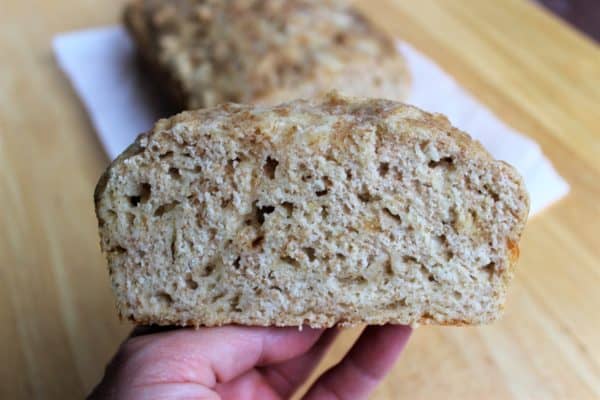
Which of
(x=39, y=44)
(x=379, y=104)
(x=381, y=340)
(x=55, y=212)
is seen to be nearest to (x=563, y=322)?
(x=381, y=340)

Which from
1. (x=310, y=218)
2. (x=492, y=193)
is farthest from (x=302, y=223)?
(x=492, y=193)

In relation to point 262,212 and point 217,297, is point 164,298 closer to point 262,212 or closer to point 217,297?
point 217,297

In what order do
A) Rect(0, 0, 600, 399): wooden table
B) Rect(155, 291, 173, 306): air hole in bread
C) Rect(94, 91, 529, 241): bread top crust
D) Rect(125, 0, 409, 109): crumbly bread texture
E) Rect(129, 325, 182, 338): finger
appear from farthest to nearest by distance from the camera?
Rect(125, 0, 409, 109): crumbly bread texture, Rect(0, 0, 600, 399): wooden table, Rect(129, 325, 182, 338): finger, Rect(155, 291, 173, 306): air hole in bread, Rect(94, 91, 529, 241): bread top crust

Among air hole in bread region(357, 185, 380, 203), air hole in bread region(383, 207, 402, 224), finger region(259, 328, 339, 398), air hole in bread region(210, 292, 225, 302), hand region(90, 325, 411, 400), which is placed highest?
air hole in bread region(357, 185, 380, 203)

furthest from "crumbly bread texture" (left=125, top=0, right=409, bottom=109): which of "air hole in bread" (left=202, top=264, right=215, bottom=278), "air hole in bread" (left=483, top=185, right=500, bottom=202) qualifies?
"air hole in bread" (left=483, top=185, right=500, bottom=202)

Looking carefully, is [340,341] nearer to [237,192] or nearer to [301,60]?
[237,192]

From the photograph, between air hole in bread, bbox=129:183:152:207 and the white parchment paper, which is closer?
air hole in bread, bbox=129:183:152:207

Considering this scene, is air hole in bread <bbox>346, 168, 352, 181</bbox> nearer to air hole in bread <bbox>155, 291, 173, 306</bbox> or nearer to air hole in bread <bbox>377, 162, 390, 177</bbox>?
air hole in bread <bbox>377, 162, 390, 177</bbox>

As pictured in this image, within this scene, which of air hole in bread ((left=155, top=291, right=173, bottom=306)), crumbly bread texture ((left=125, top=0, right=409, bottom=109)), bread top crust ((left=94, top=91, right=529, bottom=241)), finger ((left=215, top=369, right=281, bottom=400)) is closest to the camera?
bread top crust ((left=94, top=91, right=529, bottom=241))
